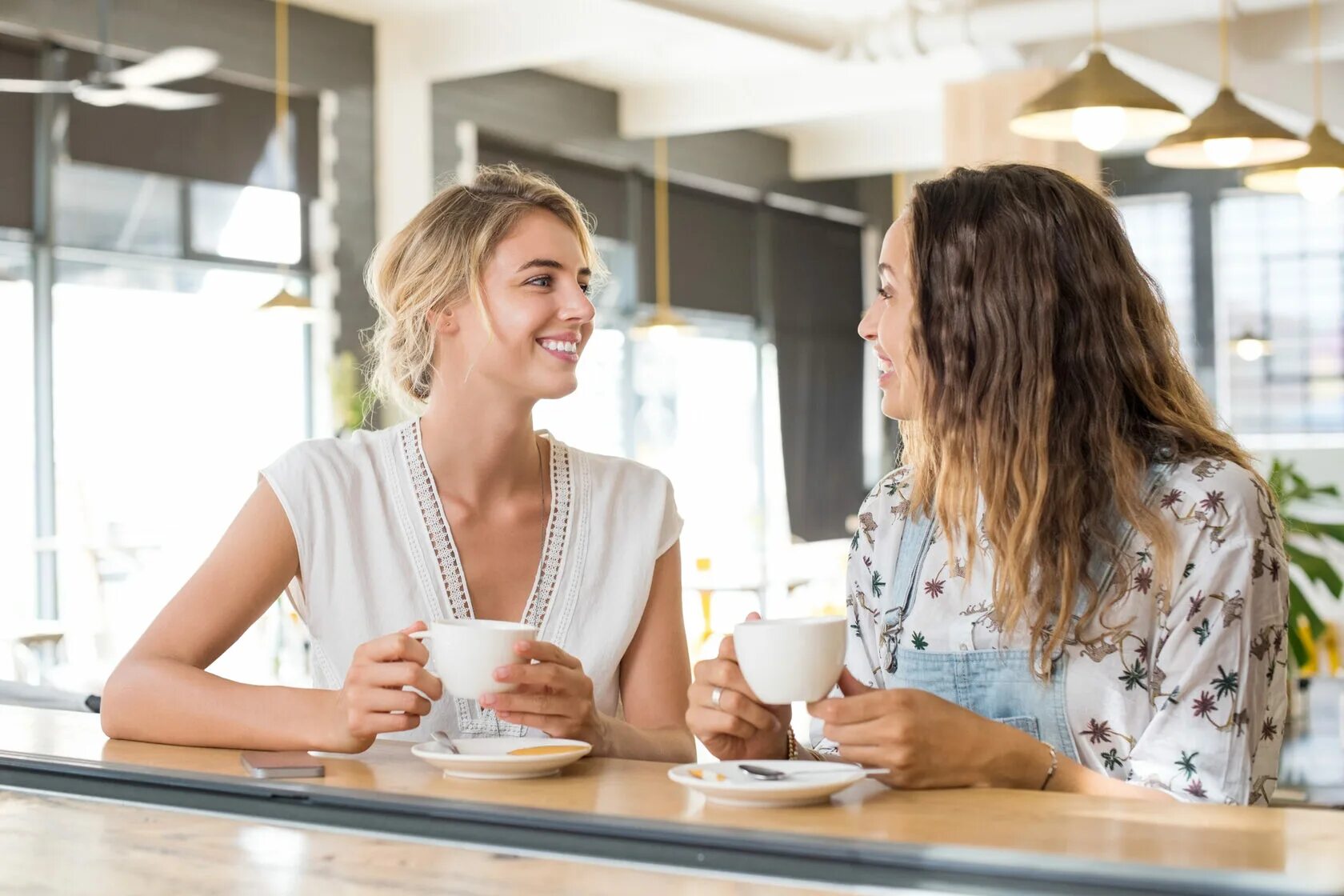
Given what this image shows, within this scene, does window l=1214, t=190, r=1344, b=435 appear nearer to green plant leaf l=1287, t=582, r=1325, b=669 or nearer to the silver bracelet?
green plant leaf l=1287, t=582, r=1325, b=669

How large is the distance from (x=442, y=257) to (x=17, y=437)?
5719 mm

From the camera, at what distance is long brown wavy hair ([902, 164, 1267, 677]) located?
1613 mm

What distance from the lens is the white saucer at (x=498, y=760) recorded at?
4.35ft

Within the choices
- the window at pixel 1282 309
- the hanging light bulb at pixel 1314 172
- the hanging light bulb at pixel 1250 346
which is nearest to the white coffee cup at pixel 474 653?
the hanging light bulb at pixel 1314 172

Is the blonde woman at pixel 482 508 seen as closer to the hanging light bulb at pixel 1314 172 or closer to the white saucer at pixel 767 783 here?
the white saucer at pixel 767 783

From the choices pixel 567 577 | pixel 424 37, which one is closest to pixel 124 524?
pixel 424 37

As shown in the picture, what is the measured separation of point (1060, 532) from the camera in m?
1.61

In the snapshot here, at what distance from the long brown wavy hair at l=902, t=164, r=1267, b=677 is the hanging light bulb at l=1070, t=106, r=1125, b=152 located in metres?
2.39

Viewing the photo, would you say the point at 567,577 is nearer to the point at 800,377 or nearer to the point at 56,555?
the point at 56,555

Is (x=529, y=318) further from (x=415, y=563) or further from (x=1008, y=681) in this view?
(x=1008, y=681)

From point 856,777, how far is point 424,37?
319 inches

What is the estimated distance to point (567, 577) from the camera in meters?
2.09

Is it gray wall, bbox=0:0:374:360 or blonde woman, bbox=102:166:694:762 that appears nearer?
blonde woman, bbox=102:166:694:762

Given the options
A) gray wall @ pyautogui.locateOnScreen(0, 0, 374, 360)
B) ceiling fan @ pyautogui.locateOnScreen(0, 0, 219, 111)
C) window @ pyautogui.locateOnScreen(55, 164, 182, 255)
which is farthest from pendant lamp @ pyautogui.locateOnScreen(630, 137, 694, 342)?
ceiling fan @ pyautogui.locateOnScreen(0, 0, 219, 111)
